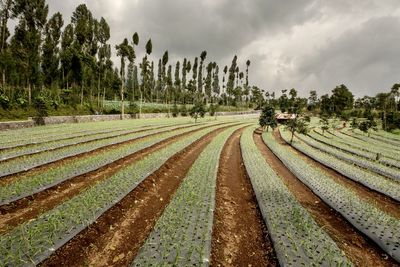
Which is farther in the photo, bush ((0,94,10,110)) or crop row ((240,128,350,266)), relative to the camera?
bush ((0,94,10,110))

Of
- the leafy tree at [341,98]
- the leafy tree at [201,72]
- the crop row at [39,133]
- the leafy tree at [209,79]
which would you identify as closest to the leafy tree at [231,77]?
the leafy tree at [209,79]

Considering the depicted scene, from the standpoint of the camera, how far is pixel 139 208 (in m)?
9.48

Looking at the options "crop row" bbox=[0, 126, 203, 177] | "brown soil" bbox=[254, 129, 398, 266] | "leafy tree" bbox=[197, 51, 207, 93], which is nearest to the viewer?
"brown soil" bbox=[254, 129, 398, 266]

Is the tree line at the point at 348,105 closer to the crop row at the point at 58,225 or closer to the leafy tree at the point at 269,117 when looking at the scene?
the leafy tree at the point at 269,117

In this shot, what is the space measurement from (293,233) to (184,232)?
3309 mm

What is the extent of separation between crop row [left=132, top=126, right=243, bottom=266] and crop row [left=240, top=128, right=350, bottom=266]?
79.3 inches

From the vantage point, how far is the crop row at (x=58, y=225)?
5.56m

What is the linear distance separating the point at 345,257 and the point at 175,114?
63745 mm

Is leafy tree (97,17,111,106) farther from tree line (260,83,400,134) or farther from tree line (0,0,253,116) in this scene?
tree line (260,83,400,134)

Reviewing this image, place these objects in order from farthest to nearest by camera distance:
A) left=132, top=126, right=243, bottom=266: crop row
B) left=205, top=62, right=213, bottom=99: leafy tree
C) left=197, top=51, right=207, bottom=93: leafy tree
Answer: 1. left=205, top=62, right=213, bottom=99: leafy tree
2. left=197, top=51, right=207, bottom=93: leafy tree
3. left=132, top=126, right=243, bottom=266: crop row

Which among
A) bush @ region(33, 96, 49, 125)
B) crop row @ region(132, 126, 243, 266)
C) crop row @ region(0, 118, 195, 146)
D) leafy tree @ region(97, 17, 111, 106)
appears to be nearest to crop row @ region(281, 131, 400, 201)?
crop row @ region(132, 126, 243, 266)

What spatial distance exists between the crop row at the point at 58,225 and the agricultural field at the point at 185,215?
1.1 inches

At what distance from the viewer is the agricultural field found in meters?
6.13

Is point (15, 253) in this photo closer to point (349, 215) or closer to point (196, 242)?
point (196, 242)
